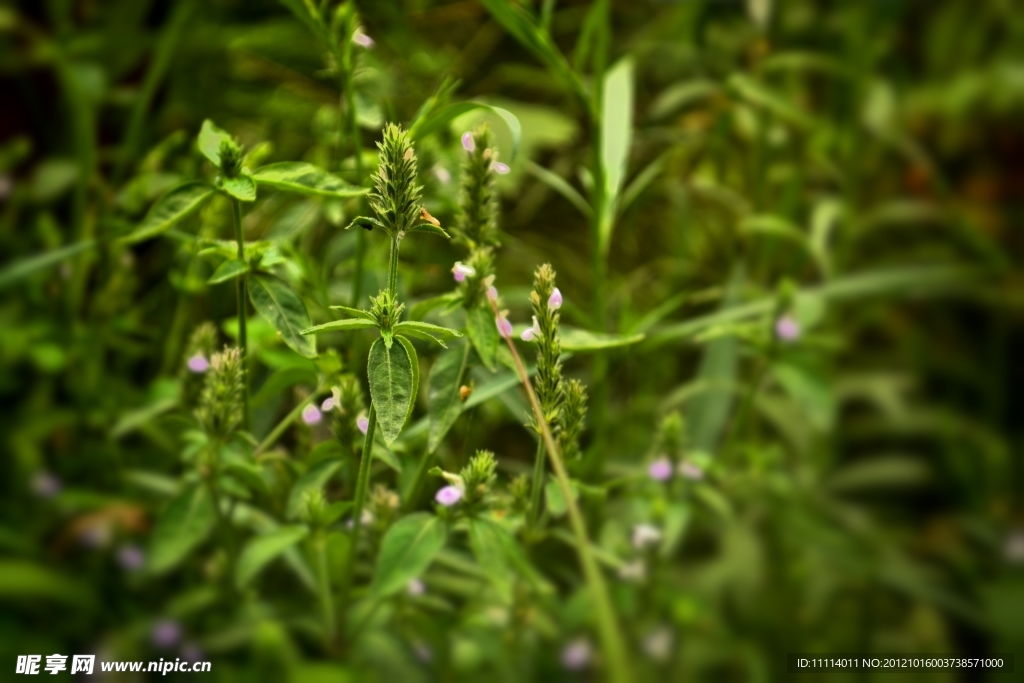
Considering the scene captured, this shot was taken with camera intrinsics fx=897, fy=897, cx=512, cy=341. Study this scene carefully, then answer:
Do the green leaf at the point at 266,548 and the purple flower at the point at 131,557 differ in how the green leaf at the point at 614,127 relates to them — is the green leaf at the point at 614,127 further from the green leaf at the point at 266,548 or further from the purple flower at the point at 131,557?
the purple flower at the point at 131,557

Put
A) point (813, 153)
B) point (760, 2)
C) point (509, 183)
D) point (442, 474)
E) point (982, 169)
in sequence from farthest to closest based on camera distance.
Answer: point (982, 169), point (813, 153), point (760, 2), point (509, 183), point (442, 474)

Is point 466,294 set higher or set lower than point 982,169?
lower

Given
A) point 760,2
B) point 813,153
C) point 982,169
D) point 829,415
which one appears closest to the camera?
point 829,415

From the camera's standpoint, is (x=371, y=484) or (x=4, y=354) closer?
(x=371, y=484)

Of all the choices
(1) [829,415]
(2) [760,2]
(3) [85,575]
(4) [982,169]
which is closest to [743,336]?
(1) [829,415]

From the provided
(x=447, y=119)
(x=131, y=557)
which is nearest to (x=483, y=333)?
(x=447, y=119)

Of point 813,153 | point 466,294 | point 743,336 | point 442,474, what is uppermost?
point 813,153

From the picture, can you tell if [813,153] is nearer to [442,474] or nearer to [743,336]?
[743,336]

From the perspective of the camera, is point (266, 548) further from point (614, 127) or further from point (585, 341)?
point (614, 127)
